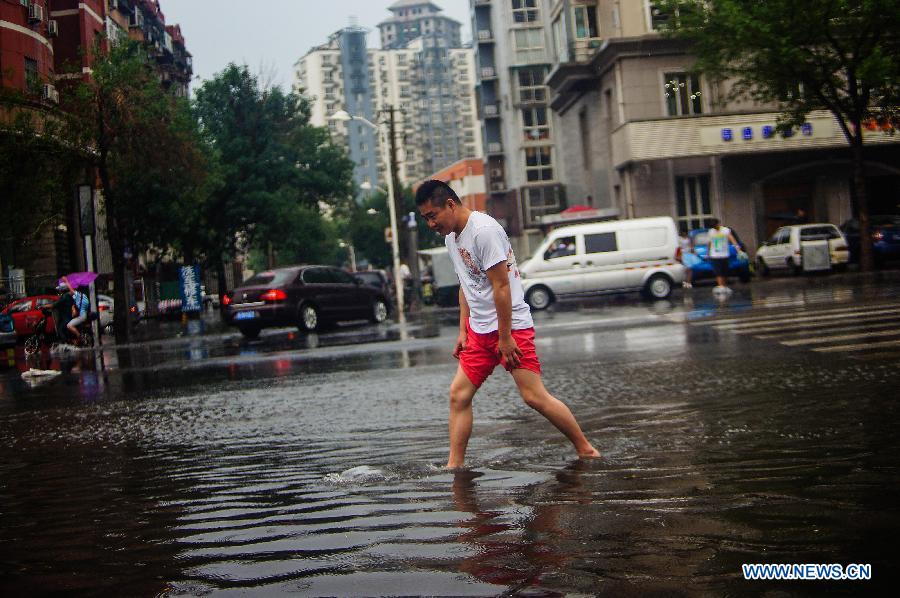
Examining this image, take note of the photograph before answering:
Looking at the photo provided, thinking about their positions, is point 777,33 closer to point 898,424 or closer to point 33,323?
point 33,323

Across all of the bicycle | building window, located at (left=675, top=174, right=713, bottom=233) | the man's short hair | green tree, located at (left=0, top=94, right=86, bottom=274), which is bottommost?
the bicycle

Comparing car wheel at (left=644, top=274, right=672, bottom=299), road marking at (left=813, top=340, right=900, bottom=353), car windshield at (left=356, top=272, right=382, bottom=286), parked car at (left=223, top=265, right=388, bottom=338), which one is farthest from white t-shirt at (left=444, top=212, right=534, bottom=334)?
car windshield at (left=356, top=272, right=382, bottom=286)

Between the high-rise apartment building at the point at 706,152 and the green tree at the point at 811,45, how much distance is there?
5.80 meters

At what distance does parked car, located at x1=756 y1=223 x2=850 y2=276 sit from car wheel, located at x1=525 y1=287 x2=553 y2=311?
29.8ft

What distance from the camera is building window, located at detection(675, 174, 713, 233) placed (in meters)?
38.3

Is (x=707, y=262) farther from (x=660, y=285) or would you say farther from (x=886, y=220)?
(x=886, y=220)

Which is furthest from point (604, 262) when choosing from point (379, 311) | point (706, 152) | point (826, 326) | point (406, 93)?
point (406, 93)

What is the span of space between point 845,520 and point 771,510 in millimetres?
325

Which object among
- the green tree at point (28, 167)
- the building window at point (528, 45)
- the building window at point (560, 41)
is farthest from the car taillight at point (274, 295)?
the building window at point (528, 45)

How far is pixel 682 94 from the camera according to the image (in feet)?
124

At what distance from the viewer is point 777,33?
28094 millimetres

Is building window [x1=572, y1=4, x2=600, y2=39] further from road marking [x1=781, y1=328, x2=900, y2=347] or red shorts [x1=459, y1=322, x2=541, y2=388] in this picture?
red shorts [x1=459, y1=322, x2=541, y2=388]

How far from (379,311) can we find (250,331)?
4656 millimetres

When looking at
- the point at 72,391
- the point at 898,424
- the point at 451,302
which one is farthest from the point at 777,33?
the point at 898,424
